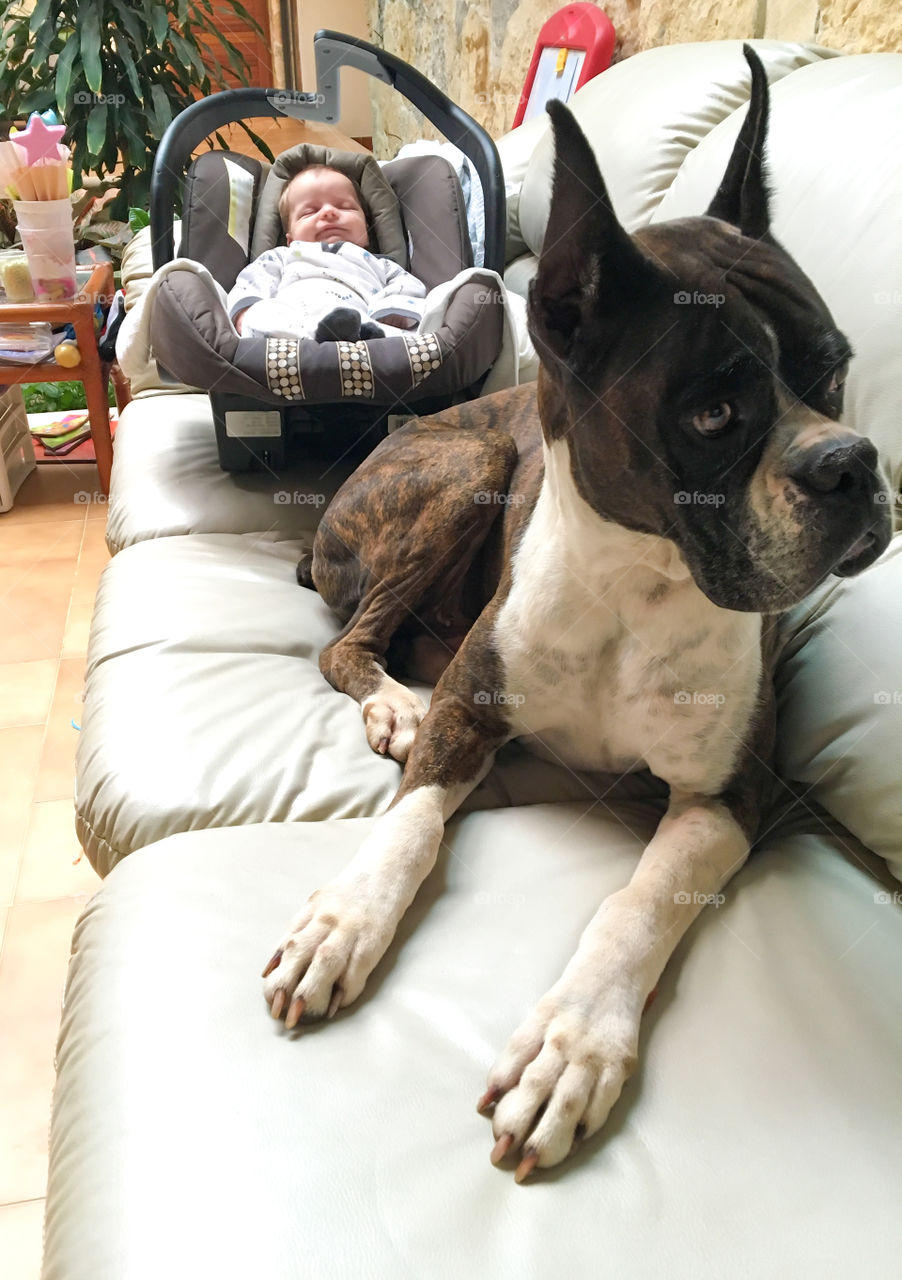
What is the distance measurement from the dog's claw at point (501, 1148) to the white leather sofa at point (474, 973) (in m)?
0.01

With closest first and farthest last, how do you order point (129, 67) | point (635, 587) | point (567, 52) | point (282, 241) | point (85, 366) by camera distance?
1. point (635, 587)
2. point (282, 241)
3. point (567, 52)
4. point (85, 366)
5. point (129, 67)

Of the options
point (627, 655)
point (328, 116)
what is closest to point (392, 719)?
point (627, 655)

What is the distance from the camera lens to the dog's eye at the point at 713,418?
1.05 m

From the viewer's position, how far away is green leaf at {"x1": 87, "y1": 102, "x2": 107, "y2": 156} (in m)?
4.05

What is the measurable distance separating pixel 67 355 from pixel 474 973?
122 inches

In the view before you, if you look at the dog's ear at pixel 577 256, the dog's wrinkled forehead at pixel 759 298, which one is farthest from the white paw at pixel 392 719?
the dog's wrinkled forehead at pixel 759 298

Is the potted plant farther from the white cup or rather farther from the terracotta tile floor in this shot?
the terracotta tile floor

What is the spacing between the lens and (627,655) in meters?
1.29

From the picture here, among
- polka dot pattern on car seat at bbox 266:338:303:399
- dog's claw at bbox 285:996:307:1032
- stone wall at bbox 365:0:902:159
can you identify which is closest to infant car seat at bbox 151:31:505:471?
polka dot pattern on car seat at bbox 266:338:303:399

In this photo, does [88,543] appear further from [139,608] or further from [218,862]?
[218,862]

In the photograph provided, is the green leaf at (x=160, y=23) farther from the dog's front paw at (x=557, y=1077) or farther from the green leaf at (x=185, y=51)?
the dog's front paw at (x=557, y=1077)

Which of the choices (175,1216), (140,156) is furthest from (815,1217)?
(140,156)

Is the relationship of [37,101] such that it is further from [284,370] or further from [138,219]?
[284,370]

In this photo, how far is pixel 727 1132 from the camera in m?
0.91
